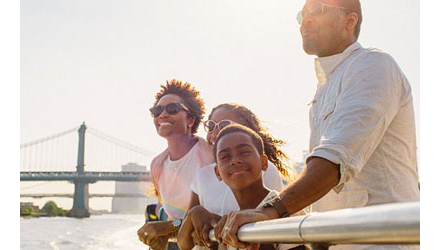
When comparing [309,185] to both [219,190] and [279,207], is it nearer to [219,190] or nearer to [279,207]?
[279,207]

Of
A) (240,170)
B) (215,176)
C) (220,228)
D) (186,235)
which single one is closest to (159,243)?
(215,176)

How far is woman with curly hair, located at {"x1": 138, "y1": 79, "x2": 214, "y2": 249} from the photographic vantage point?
8.00ft

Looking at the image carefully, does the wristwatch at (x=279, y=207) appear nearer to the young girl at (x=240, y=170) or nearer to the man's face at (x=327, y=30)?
the young girl at (x=240, y=170)

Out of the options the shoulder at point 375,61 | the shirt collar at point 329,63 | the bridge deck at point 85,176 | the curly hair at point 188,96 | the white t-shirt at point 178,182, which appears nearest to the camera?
the shoulder at point 375,61

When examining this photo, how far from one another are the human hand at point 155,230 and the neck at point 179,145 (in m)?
0.66

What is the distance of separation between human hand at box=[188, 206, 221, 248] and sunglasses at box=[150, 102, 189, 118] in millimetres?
1310

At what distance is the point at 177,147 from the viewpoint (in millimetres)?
2578

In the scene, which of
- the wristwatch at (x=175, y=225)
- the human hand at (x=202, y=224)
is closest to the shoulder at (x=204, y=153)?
the wristwatch at (x=175, y=225)

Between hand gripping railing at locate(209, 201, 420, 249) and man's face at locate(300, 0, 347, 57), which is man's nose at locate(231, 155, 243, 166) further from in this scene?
hand gripping railing at locate(209, 201, 420, 249)

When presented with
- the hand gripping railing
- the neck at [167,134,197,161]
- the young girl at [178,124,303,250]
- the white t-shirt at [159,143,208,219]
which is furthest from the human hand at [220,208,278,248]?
the neck at [167,134,197,161]

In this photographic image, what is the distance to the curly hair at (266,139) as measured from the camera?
A: 2.15 metres
